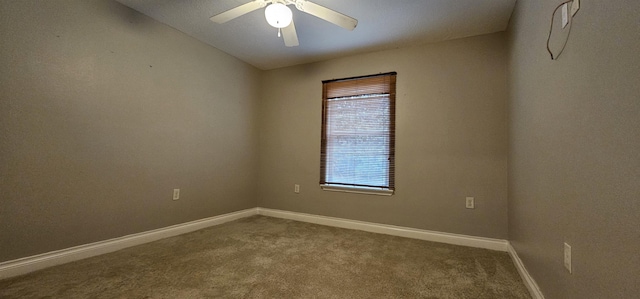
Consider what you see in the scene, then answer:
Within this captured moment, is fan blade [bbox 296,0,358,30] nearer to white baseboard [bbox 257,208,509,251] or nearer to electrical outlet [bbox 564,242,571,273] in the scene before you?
electrical outlet [bbox 564,242,571,273]

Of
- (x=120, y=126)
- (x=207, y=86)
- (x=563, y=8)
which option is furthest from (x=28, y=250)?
(x=563, y=8)

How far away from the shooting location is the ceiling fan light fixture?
1647 mm

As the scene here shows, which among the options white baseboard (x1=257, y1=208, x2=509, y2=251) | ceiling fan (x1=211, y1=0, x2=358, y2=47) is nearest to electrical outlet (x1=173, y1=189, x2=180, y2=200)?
white baseboard (x1=257, y1=208, x2=509, y2=251)

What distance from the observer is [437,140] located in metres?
2.65

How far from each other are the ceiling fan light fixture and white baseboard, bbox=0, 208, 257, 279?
2.30 m

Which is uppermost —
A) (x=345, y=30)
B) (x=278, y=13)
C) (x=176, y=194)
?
(x=345, y=30)

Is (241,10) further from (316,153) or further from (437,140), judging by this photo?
(437,140)

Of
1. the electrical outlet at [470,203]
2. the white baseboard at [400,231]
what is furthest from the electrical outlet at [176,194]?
the electrical outlet at [470,203]

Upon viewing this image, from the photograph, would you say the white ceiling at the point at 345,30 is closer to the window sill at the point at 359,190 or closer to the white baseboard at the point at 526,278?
the window sill at the point at 359,190

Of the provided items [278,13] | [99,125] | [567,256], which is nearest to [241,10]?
[278,13]

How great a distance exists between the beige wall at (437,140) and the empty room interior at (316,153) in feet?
0.05

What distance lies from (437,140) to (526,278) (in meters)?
1.40

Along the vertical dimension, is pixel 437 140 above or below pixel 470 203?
above

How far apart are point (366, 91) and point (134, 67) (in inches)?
96.4
